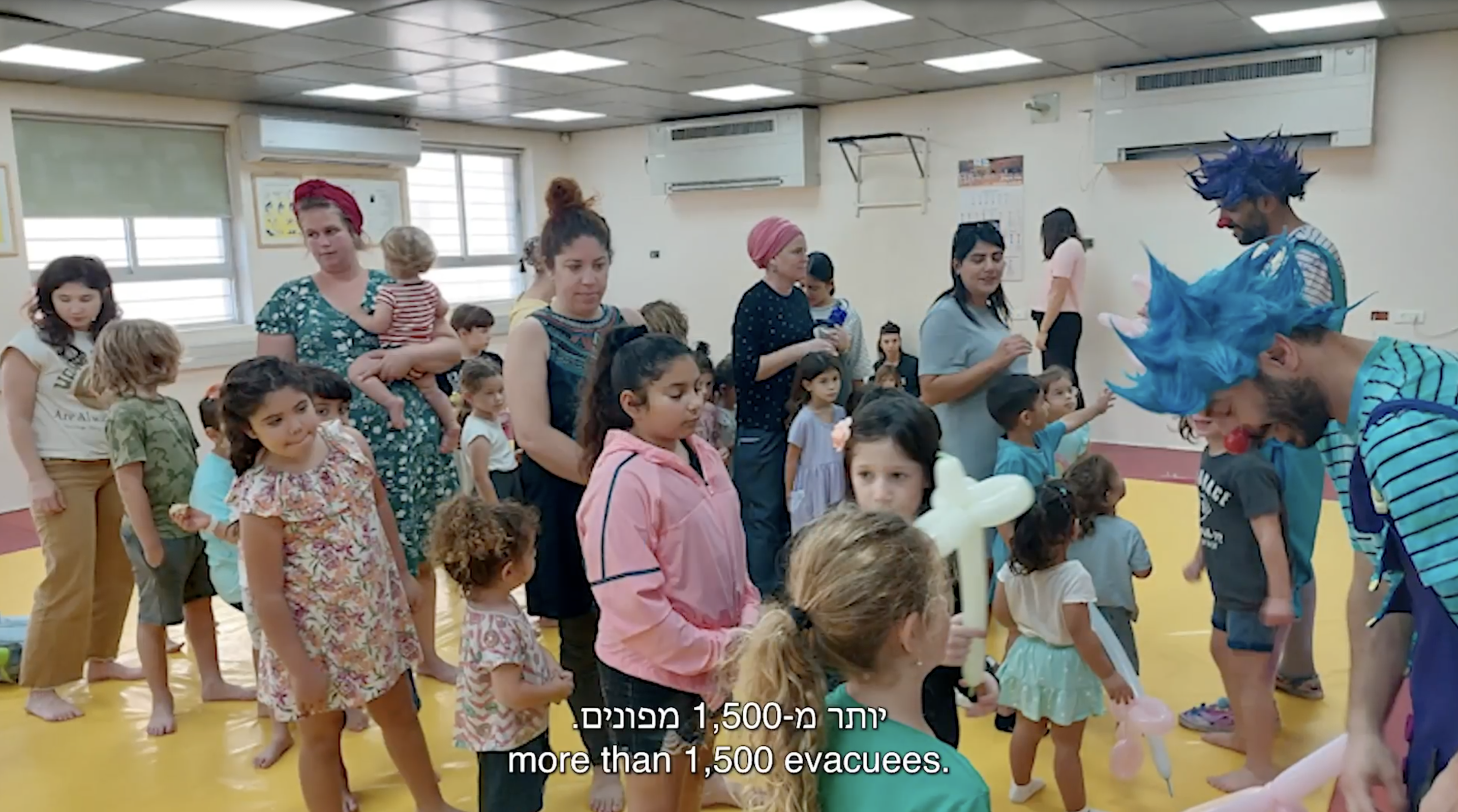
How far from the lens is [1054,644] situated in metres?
2.20

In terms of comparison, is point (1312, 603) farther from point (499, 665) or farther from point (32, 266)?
point (32, 266)

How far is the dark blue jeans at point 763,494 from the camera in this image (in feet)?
10.5

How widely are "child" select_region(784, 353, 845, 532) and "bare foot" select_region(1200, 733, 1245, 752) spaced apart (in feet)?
3.91

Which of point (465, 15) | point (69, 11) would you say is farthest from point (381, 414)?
point (69, 11)

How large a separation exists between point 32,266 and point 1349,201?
25.8ft

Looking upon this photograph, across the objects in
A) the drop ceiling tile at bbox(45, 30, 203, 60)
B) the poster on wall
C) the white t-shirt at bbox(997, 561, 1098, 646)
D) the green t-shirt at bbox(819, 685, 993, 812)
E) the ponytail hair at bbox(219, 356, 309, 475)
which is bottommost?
the white t-shirt at bbox(997, 561, 1098, 646)

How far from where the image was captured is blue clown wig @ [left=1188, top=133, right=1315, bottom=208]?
235 cm

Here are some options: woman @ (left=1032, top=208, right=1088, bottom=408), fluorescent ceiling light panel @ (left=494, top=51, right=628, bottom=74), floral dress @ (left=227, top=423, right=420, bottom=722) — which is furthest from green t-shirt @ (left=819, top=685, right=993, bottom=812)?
woman @ (left=1032, top=208, right=1088, bottom=408)

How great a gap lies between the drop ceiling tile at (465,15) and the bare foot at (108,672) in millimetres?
2895

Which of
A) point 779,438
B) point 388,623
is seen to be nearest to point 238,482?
point 388,623

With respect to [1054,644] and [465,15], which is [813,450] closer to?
[1054,644]

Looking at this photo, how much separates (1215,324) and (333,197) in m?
2.13

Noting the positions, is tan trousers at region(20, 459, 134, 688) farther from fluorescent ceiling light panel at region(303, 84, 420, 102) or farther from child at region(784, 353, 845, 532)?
fluorescent ceiling light panel at region(303, 84, 420, 102)

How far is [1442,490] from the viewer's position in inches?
43.1
